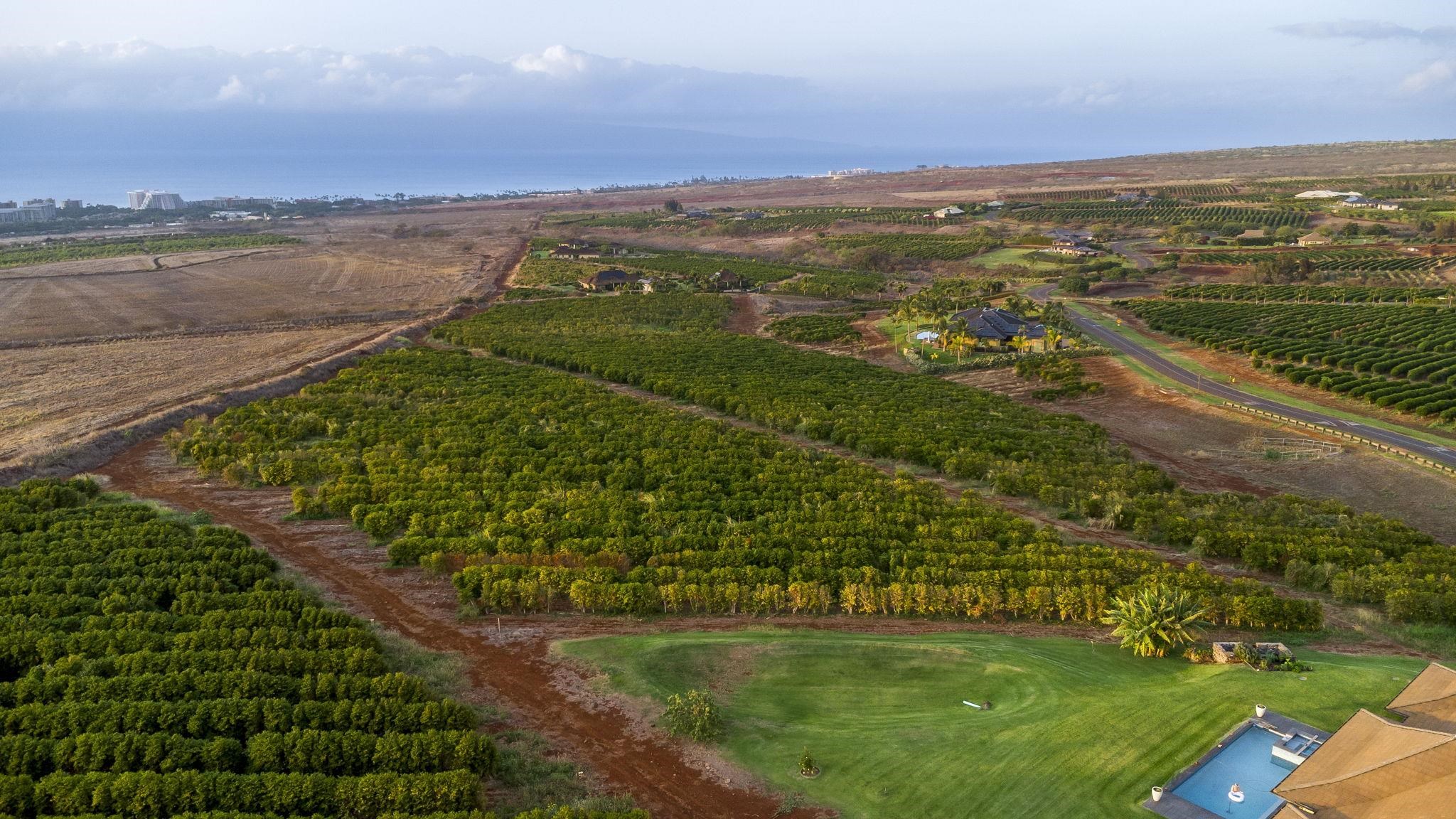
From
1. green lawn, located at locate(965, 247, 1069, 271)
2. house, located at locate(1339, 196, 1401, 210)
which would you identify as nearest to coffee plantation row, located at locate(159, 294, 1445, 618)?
green lawn, located at locate(965, 247, 1069, 271)


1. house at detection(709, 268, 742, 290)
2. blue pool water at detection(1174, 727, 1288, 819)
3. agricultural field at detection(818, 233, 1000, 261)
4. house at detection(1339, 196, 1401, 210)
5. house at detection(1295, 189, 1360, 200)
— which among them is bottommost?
blue pool water at detection(1174, 727, 1288, 819)

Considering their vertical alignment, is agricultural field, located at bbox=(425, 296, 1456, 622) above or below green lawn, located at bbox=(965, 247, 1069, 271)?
below

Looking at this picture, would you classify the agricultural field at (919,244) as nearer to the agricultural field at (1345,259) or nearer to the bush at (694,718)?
the agricultural field at (1345,259)

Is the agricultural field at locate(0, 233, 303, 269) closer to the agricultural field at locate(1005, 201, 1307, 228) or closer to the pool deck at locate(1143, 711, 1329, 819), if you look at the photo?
the agricultural field at locate(1005, 201, 1307, 228)

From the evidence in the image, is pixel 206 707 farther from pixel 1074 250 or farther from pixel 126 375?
pixel 1074 250

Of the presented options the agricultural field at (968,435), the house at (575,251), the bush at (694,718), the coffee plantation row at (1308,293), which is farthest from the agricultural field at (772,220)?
the bush at (694,718)

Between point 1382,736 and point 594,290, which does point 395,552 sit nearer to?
point 1382,736

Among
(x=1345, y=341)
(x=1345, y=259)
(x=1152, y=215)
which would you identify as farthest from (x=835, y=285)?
(x=1152, y=215)
